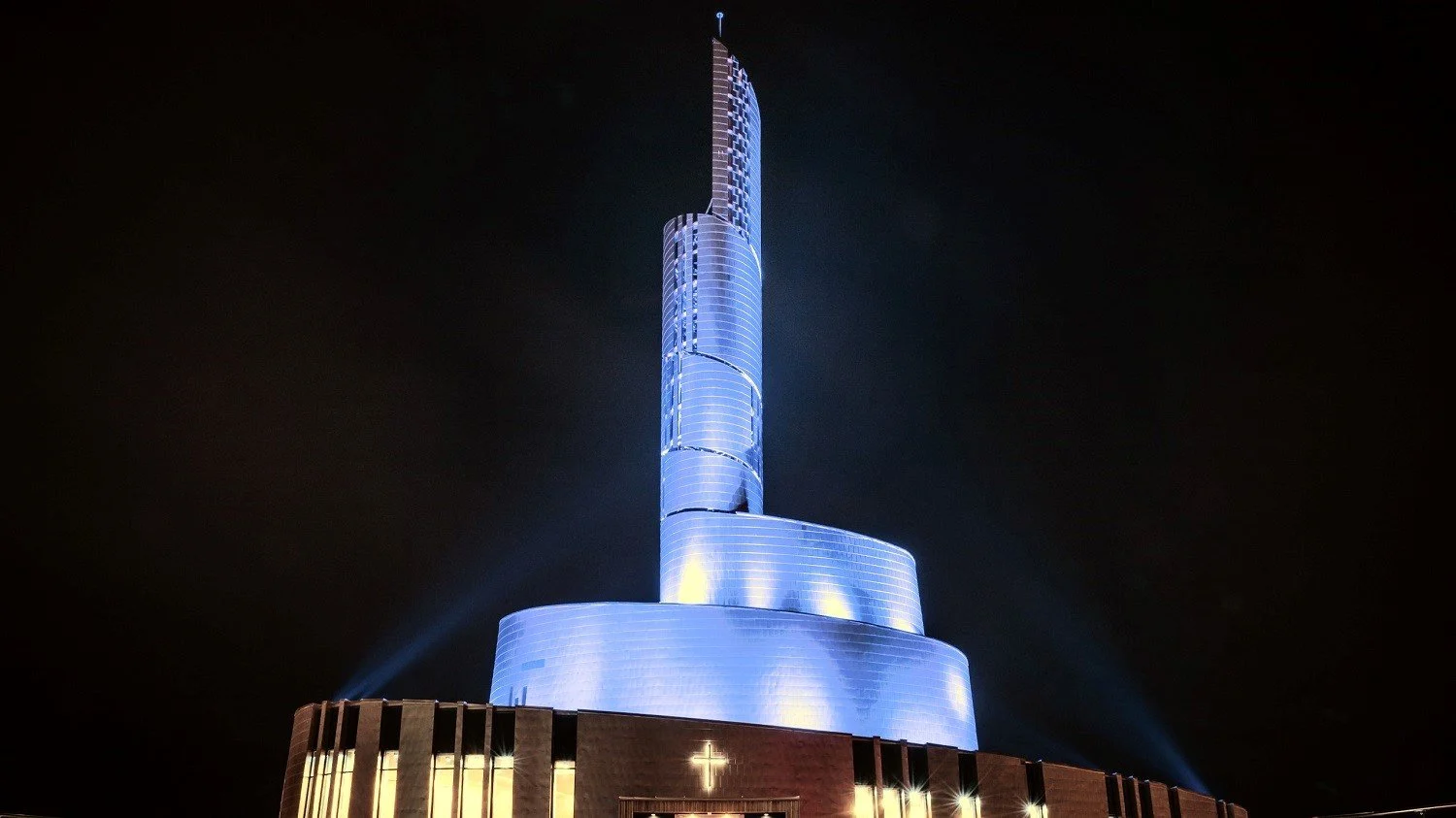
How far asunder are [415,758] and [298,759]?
567 centimetres

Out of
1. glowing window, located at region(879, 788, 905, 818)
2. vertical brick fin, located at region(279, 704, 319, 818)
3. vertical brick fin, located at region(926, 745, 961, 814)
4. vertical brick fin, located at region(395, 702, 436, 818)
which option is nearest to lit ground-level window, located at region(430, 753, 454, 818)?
vertical brick fin, located at region(395, 702, 436, 818)

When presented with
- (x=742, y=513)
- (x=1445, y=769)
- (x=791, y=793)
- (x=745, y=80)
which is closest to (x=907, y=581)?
(x=742, y=513)

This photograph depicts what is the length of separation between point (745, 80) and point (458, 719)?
182 feet

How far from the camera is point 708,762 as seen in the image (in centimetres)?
4678

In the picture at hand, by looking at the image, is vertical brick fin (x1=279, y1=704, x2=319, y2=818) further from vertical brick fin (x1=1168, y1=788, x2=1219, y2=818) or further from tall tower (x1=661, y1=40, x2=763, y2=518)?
vertical brick fin (x1=1168, y1=788, x2=1219, y2=818)

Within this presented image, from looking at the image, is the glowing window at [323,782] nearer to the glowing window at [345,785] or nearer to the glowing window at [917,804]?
the glowing window at [345,785]

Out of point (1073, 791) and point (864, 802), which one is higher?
point (1073, 791)

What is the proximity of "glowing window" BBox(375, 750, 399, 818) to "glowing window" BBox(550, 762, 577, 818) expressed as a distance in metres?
5.61

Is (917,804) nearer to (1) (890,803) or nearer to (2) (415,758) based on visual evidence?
(1) (890,803)

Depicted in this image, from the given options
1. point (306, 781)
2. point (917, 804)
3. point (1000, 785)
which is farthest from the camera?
point (1000, 785)

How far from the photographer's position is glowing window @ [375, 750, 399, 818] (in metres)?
44.2

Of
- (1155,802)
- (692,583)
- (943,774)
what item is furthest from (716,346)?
(1155,802)

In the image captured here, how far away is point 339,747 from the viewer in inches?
1785

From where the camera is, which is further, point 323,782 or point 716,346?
point 716,346
